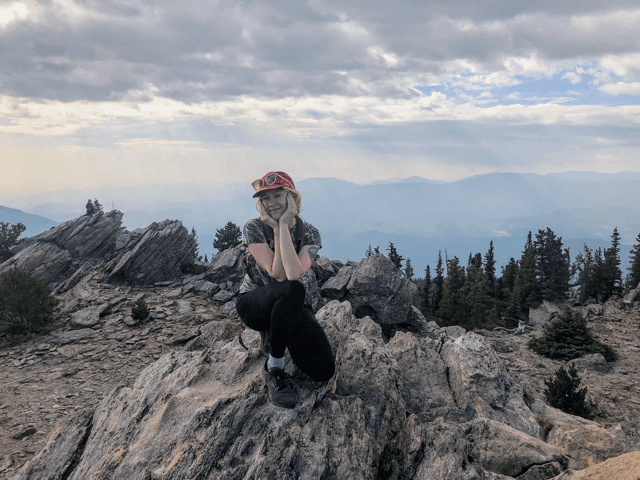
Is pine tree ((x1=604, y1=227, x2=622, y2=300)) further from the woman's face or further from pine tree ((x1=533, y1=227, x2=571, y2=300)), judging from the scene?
the woman's face

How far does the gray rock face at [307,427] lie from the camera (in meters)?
5.62

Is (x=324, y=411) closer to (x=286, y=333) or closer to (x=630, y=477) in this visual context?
(x=286, y=333)

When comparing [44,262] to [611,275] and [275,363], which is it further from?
[611,275]

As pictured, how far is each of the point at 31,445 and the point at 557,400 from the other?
56.9 feet

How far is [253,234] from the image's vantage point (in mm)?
6820

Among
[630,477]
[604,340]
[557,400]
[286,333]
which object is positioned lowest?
[604,340]

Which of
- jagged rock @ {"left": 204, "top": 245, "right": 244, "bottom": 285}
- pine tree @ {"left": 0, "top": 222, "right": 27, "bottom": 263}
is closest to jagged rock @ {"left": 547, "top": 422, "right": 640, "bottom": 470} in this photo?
jagged rock @ {"left": 204, "top": 245, "right": 244, "bottom": 285}

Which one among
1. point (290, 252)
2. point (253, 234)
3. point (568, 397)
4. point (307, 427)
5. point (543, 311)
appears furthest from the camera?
point (543, 311)

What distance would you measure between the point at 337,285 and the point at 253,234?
18.8 metres

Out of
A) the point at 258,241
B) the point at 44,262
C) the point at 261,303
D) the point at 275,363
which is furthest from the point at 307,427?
the point at 44,262

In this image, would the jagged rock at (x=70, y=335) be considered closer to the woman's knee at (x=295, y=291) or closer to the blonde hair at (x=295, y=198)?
the blonde hair at (x=295, y=198)

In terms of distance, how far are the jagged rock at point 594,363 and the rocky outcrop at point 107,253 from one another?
1037 inches

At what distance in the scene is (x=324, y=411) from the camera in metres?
6.50

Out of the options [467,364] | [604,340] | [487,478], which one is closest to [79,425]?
[487,478]
